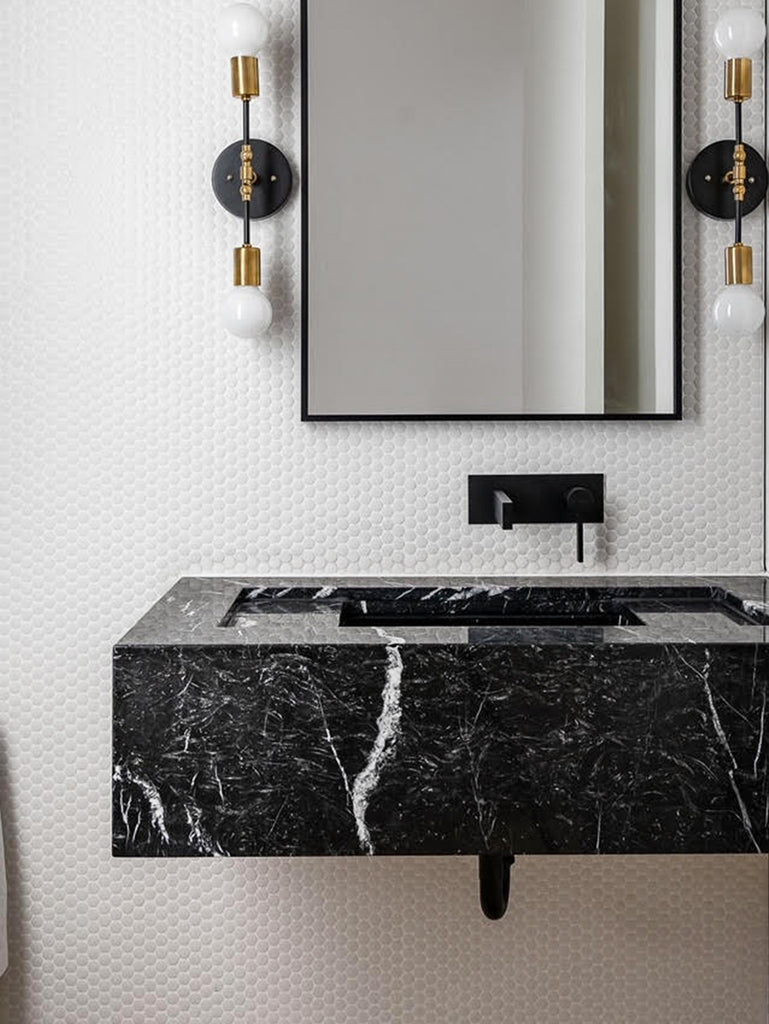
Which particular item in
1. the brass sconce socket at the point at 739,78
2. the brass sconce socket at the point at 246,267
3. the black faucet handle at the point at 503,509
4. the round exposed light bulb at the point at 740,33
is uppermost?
the round exposed light bulb at the point at 740,33

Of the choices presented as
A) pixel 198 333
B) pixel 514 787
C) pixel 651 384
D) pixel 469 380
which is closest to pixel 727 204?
pixel 651 384

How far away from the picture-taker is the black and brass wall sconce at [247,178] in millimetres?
1513

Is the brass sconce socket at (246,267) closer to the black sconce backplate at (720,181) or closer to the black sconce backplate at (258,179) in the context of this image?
the black sconce backplate at (258,179)

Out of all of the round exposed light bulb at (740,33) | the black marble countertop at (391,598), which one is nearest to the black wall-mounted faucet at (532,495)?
the black marble countertop at (391,598)

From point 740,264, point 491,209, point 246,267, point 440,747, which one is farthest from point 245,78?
point 440,747

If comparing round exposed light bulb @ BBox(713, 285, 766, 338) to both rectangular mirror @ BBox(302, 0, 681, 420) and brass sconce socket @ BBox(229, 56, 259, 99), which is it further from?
brass sconce socket @ BBox(229, 56, 259, 99)

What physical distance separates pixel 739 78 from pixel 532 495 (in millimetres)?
735

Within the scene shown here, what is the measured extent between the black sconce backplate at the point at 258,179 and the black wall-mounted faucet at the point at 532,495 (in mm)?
570

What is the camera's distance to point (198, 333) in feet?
5.33

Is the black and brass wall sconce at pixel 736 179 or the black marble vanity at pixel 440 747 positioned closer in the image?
the black marble vanity at pixel 440 747

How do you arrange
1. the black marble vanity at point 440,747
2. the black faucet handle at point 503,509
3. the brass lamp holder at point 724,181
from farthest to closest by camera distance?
the brass lamp holder at point 724,181 < the black faucet handle at point 503,509 < the black marble vanity at point 440,747

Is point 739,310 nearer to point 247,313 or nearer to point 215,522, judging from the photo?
point 247,313

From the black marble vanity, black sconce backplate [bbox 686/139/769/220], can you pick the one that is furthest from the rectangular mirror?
the black marble vanity

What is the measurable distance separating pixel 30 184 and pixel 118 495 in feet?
1.79
